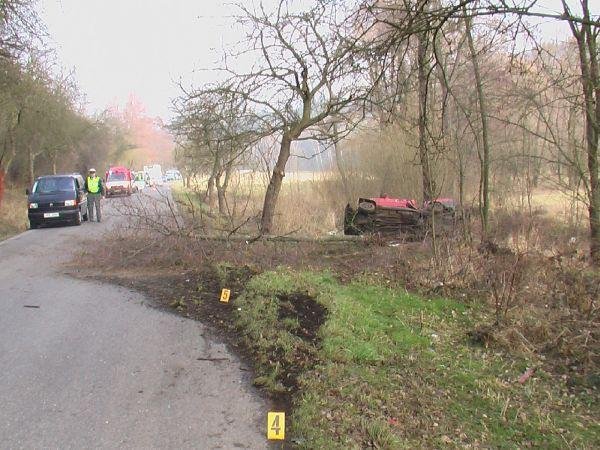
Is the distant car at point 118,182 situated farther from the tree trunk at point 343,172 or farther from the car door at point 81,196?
the tree trunk at point 343,172

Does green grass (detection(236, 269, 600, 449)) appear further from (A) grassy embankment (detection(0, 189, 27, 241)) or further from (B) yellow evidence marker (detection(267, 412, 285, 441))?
(A) grassy embankment (detection(0, 189, 27, 241))

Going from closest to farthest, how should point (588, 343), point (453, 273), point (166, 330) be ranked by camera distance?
point (588, 343) < point (166, 330) < point (453, 273)

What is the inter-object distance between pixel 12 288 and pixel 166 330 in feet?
12.2

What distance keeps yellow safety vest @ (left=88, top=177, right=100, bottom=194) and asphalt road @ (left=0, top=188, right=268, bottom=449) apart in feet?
38.8

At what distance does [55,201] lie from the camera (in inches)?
733

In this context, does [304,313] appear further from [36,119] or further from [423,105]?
[36,119]

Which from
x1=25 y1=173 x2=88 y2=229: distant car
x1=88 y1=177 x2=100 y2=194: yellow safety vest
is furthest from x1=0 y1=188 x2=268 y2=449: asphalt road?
x1=88 y1=177 x2=100 y2=194: yellow safety vest

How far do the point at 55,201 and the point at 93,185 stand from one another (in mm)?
1652

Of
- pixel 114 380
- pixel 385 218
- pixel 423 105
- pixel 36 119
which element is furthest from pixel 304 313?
pixel 36 119

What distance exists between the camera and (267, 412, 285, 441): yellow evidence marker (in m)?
4.23

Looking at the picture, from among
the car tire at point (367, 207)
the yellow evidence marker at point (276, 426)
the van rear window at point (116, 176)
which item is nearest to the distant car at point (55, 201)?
the car tire at point (367, 207)

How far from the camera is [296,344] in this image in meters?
5.95

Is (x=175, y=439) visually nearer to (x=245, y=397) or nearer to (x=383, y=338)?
(x=245, y=397)

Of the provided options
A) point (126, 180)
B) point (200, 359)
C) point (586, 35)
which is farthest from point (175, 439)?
point (126, 180)
